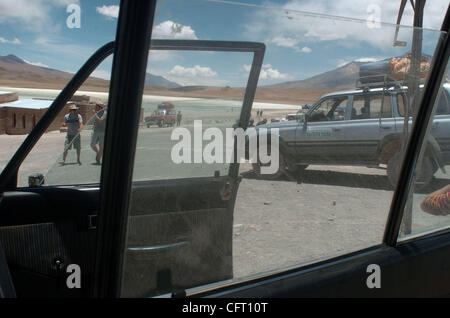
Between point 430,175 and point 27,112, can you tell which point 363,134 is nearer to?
point 430,175

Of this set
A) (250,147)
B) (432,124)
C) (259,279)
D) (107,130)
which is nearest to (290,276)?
(259,279)

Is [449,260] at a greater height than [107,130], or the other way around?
[107,130]

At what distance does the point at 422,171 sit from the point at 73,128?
65.9 inches

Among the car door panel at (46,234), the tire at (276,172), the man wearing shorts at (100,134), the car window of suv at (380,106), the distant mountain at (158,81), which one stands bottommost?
the car door panel at (46,234)

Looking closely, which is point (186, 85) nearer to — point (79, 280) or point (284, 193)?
point (284, 193)

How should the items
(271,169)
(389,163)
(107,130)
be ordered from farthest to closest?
(389,163), (271,169), (107,130)

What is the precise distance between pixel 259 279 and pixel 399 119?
31.4 inches

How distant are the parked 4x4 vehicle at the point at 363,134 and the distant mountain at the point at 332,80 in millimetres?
46

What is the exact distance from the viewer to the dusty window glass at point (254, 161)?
104cm

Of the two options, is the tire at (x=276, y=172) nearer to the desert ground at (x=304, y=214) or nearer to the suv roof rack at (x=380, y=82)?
the desert ground at (x=304, y=214)

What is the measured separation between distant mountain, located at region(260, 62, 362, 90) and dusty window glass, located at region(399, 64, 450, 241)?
0.34 metres

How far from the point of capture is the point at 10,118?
2.72 meters
